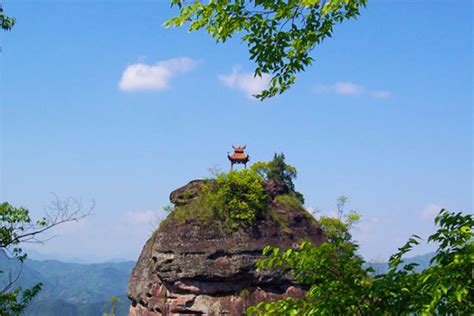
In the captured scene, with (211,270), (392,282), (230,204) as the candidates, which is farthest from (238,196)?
(392,282)

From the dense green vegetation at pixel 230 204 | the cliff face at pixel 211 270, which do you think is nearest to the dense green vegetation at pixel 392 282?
the cliff face at pixel 211 270

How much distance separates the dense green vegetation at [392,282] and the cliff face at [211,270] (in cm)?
1433

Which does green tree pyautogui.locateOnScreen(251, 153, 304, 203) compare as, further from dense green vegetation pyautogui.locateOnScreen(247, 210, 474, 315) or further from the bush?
dense green vegetation pyautogui.locateOnScreen(247, 210, 474, 315)

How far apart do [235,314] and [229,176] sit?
558 centimetres

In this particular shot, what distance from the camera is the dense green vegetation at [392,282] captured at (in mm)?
3475

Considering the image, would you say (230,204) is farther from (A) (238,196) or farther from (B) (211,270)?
(B) (211,270)

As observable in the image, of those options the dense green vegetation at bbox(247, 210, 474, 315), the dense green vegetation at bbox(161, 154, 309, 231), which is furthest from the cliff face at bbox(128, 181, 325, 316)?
the dense green vegetation at bbox(247, 210, 474, 315)

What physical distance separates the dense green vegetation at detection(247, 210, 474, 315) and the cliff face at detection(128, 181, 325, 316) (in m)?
14.3

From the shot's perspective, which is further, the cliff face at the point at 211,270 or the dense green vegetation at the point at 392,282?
the cliff face at the point at 211,270

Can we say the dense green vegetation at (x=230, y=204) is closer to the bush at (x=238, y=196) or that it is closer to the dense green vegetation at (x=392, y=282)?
the bush at (x=238, y=196)

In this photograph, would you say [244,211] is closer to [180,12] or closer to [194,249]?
[194,249]

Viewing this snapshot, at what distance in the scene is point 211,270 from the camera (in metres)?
18.8

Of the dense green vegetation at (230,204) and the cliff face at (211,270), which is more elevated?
the dense green vegetation at (230,204)

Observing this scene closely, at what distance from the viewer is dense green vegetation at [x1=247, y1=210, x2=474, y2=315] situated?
11.4 ft
